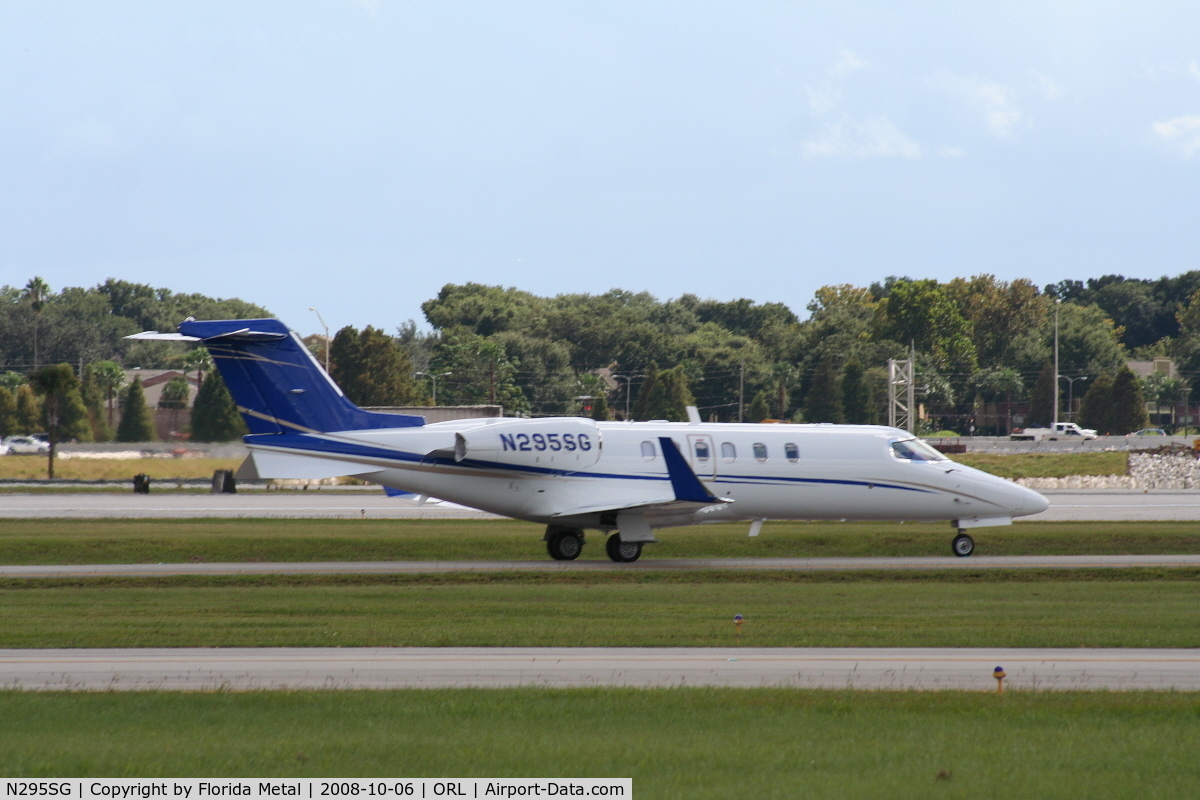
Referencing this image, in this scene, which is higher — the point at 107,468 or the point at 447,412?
the point at 447,412

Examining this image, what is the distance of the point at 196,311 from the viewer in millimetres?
153875

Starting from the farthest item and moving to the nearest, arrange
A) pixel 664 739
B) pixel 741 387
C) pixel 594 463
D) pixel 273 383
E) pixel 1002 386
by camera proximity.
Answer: pixel 1002 386 < pixel 741 387 < pixel 594 463 < pixel 273 383 < pixel 664 739

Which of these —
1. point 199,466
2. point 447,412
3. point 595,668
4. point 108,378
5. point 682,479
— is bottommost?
point 595,668

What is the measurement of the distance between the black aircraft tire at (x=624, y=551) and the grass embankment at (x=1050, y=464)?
44483 mm

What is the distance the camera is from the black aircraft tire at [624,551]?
91.3ft

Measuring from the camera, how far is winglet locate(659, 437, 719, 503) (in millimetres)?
26609

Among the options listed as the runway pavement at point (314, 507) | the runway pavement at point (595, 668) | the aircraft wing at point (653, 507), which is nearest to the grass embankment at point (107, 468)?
the runway pavement at point (314, 507)

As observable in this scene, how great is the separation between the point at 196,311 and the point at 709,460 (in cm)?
13549

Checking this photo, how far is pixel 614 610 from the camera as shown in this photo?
19.5 metres

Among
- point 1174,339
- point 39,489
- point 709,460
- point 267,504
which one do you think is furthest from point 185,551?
point 1174,339

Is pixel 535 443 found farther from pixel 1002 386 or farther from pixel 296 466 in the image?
pixel 1002 386

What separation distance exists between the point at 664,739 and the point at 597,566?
53.4 ft

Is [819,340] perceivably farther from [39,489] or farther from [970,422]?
[39,489]

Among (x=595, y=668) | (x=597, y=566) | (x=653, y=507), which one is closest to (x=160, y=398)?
(x=597, y=566)
